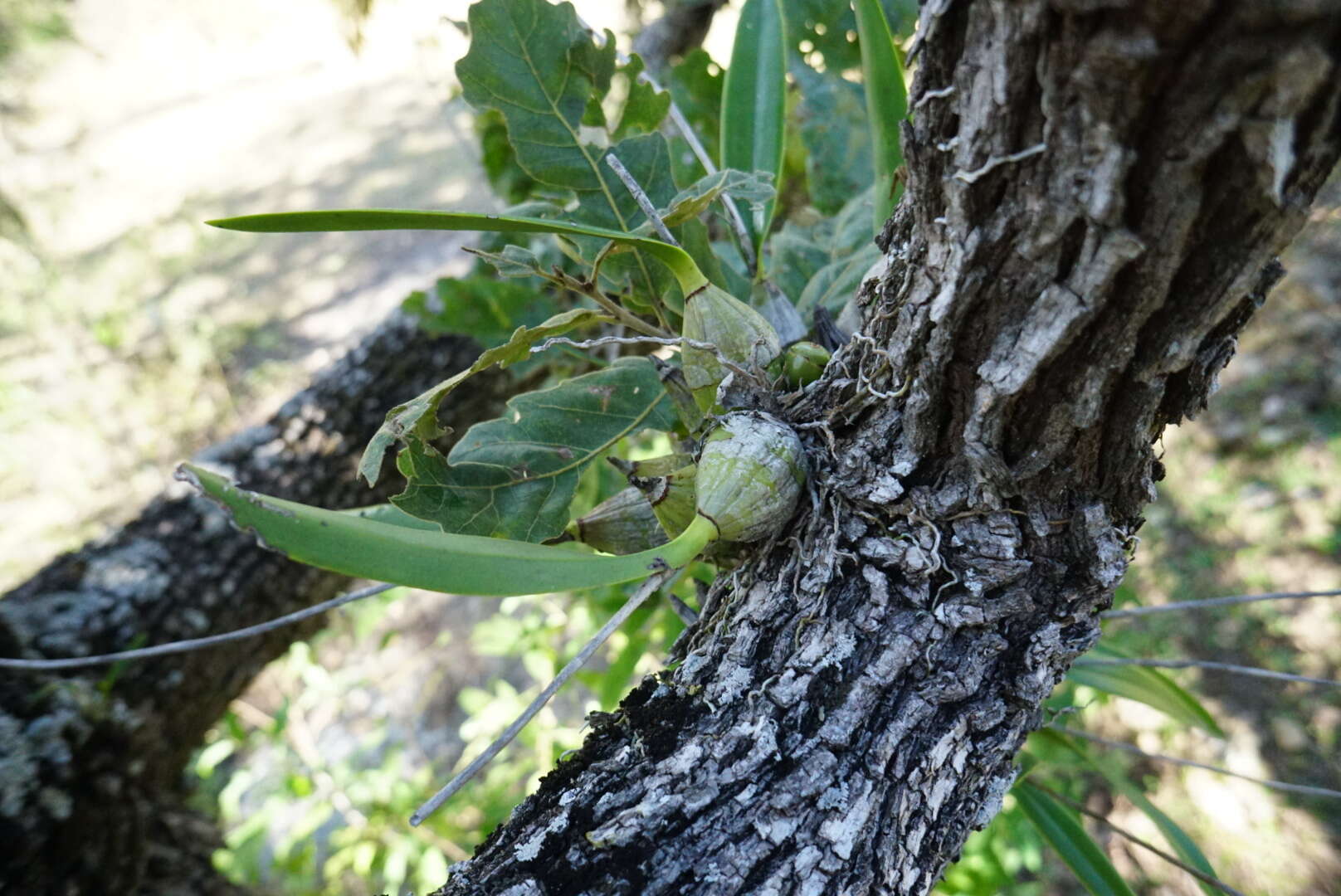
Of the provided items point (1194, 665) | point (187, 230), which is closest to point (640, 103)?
point (1194, 665)

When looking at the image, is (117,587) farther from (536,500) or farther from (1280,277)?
A: (1280,277)

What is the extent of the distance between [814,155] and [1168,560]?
1693mm

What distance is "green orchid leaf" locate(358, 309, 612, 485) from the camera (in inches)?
21.4

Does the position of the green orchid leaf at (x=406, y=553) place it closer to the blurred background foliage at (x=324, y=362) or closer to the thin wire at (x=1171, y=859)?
the blurred background foliage at (x=324, y=362)

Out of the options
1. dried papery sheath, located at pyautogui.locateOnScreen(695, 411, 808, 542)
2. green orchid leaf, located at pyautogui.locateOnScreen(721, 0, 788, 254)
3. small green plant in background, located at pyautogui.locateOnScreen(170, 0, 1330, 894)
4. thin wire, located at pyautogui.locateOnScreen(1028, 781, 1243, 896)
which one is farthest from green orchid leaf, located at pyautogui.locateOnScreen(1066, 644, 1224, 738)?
green orchid leaf, located at pyautogui.locateOnScreen(721, 0, 788, 254)

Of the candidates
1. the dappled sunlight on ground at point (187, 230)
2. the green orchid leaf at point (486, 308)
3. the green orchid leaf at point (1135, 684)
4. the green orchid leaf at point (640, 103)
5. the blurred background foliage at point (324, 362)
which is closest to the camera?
the green orchid leaf at point (640, 103)

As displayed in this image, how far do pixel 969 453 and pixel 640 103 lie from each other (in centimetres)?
52

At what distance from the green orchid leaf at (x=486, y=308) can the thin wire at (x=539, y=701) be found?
1.85 ft

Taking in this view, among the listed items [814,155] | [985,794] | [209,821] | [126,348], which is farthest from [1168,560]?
[126,348]

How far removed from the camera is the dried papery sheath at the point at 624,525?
63cm

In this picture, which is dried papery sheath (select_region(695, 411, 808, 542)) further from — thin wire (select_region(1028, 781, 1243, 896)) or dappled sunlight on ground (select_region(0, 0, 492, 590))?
dappled sunlight on ground (select_region(0, 0, 492, 590))

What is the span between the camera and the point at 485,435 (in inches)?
→ 25.0

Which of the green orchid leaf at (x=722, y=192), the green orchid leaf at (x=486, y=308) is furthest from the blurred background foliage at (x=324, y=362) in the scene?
the green orchid leaf at (x=722, y=192)

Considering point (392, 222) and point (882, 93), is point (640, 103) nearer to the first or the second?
point (882, 93)
